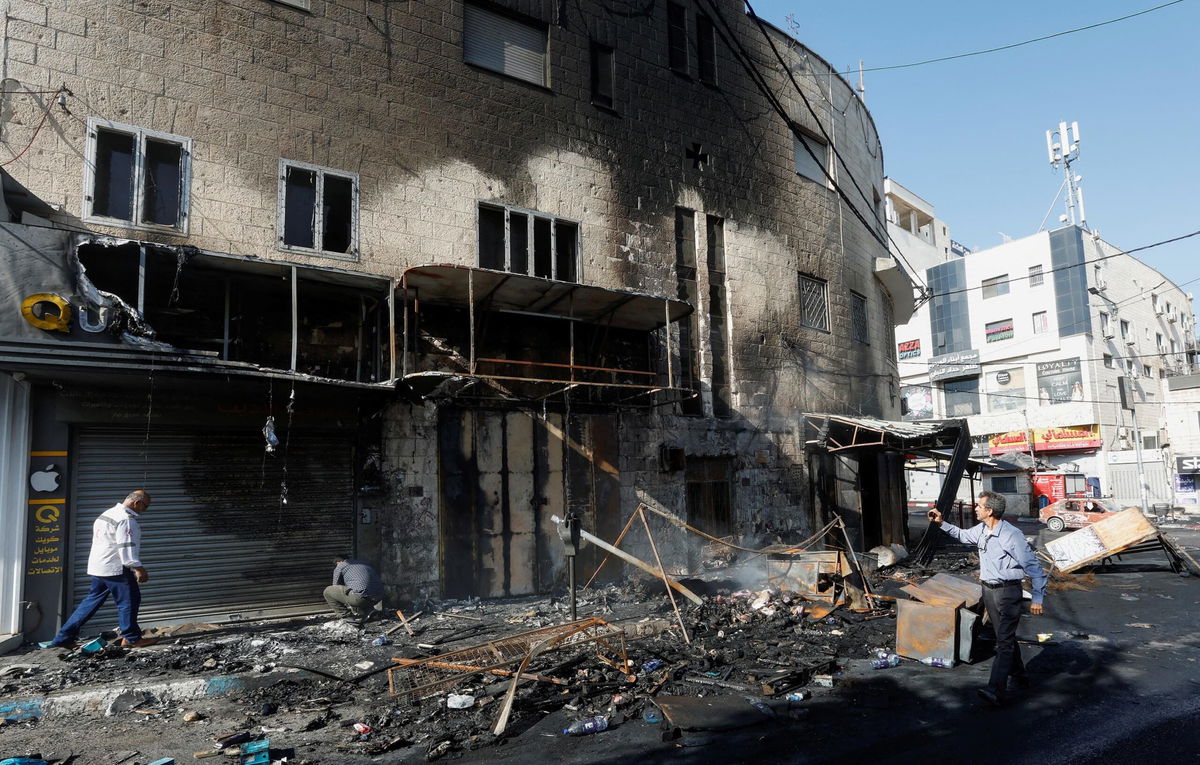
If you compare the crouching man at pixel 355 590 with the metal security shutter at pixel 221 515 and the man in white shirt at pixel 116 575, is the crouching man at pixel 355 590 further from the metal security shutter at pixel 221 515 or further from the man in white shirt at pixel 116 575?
the man in white shirt at pixel 116 575

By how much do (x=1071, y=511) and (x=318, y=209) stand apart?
27.8m

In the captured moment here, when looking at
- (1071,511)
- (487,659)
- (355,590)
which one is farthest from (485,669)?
(1071,511)

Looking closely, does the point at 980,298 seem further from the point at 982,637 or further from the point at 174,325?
A: the point at 174,325

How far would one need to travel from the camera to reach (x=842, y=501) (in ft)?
56.5

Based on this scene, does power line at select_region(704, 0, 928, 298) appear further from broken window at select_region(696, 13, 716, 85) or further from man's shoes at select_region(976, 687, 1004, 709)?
man's shoes at select_region(976, 687, 1004, 709)

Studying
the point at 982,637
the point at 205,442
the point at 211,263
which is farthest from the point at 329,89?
the point at 982,637

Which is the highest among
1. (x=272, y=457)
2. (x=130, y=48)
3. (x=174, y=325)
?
(x=130, y=48)

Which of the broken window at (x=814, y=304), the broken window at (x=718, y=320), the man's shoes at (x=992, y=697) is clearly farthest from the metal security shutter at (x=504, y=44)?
the man's shoes at (x=992, y=697)

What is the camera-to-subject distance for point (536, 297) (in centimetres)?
1125

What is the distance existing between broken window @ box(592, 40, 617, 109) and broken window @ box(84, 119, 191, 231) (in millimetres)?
7647

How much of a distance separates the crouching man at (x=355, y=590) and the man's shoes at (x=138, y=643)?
2001 mm

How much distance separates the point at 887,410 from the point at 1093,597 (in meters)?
9.14

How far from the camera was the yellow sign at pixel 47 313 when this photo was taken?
726 cm

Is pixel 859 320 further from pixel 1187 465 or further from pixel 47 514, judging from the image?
pixel 1187 465
